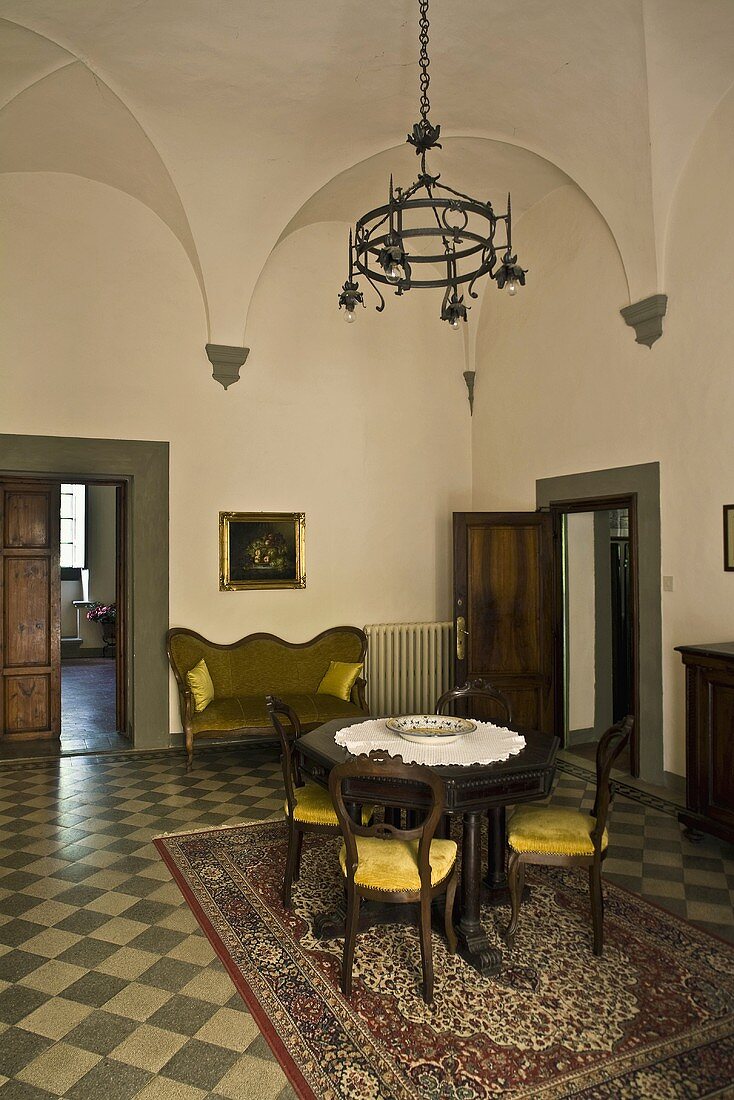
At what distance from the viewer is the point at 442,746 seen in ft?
12.1

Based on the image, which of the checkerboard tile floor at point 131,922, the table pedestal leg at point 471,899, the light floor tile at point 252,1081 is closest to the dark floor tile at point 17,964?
the checkerboard tile floor at point 131,922

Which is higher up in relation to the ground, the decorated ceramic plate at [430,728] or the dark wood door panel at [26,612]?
the dark wood door panel at [26,612]

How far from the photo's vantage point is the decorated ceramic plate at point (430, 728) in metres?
3.72

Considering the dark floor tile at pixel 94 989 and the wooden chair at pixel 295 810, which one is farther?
the wooden chair at pixel 295 810

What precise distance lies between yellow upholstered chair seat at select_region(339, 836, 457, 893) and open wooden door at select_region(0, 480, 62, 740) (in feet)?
15.6

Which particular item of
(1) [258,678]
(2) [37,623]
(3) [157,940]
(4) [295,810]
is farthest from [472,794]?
(2) [37,623]

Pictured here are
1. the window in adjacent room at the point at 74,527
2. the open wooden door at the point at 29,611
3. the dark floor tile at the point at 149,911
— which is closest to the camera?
the dark floor tile at the point at 149,911

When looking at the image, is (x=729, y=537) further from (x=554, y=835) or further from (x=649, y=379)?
(x=554, y=835)

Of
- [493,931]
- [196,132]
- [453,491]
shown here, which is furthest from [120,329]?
[493,931]

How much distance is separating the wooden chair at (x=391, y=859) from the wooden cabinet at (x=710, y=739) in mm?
2040

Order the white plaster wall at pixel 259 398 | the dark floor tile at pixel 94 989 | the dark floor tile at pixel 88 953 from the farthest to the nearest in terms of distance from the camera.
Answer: the white plaster wall at pixel 259 398, the dark floor tile at pixel 88 953, the dark floor tile at pixel 94 989

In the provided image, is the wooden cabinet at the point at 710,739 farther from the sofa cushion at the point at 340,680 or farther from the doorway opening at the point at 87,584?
the doorway opening at the point at 87,584

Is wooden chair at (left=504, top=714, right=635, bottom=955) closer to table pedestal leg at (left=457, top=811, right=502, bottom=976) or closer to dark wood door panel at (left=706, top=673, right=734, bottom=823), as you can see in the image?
table pedestal leg at (left=457, top=811, right=502, bottom=976)

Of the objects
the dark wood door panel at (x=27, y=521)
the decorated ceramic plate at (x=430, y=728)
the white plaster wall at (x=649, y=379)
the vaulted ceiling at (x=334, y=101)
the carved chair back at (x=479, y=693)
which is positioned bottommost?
the decorated ceramic plate at (x=430, y=728)
